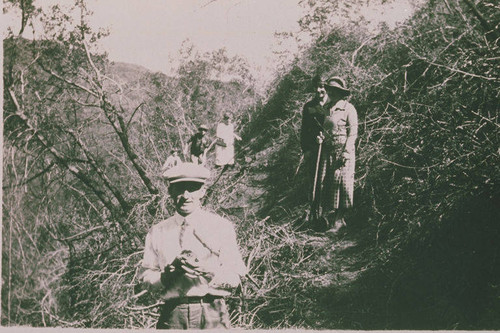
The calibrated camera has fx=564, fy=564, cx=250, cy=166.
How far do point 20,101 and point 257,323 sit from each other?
211 centimetres

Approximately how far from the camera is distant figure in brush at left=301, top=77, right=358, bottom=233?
339 centimetres

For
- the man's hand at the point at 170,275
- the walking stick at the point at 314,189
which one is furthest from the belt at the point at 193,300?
the walking stick at the point at 314,189

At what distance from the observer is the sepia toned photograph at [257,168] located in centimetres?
320

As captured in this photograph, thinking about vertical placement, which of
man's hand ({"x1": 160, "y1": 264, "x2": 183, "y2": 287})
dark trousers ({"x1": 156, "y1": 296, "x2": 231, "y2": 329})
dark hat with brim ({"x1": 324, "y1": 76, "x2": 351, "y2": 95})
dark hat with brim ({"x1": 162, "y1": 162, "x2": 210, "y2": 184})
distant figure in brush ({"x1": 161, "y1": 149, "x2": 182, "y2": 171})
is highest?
dark hat with brim ({"x1": 324, "y1": 76, "x2": 351, "y2": 95})

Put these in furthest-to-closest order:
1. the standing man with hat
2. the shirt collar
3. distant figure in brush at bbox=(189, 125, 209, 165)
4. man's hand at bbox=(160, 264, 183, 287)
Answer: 1. distant figure in brush at bbox=(189, 125, 209, 165)
2. the standing man with hat
3. the shirt collar
4. man's hand at bbox=(160, 264, 183, 287)

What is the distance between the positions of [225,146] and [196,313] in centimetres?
108

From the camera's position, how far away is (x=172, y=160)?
3629 mm

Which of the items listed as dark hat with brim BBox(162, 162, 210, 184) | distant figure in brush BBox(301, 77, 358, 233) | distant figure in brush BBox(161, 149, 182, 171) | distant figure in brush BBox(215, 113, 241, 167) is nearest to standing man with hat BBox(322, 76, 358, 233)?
distant figure in brush BBox(301, 77, 358, 233)

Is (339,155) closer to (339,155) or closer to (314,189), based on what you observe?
(339,155)

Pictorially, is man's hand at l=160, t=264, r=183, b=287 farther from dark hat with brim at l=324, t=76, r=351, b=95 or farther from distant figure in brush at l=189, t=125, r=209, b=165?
dark hat with brim at l=324, t=76, r=351, b=95

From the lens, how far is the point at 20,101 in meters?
3.73

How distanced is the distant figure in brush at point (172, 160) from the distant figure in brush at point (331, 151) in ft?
2.67

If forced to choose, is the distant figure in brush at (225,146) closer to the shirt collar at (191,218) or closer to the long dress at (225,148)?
the long dress at (225,148)

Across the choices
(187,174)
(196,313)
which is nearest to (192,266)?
(196,313)
